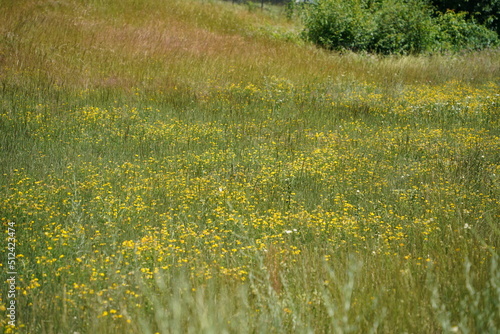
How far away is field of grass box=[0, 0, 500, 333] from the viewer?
2.70 meters

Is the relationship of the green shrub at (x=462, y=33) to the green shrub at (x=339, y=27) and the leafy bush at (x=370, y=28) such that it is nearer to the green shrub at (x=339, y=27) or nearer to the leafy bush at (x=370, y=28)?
the leafy bush at (x=370, y=28)

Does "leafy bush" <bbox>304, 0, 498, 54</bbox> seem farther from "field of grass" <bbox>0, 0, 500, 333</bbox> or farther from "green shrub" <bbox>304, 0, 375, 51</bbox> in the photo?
"field of grass" <bbox>0, 0, 500, 333</bbox>

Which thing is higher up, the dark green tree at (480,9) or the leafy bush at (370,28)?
the dark green tree at (480,9)

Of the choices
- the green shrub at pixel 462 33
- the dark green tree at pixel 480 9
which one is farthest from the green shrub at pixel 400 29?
the dark green tree at pixel 480 9

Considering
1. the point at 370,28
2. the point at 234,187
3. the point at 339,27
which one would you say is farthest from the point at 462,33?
the point at 234,187

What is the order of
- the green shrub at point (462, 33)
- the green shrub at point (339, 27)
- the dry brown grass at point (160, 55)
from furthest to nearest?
the green shrub at point (462, 33), the green shrub at point (339, 27), the dry brown grass at point (160, 55)

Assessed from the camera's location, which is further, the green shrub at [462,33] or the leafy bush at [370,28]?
the green shrub at [462,33]

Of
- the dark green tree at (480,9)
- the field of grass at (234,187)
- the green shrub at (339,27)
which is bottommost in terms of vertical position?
the field of grass at (234,187)

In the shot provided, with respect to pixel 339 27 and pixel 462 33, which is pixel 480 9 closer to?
pixel 462 33

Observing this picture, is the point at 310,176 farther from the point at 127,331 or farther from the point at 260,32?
the point at 260,32

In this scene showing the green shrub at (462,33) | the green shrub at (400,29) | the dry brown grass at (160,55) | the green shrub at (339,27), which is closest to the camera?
the dry brown grass at (160,55)

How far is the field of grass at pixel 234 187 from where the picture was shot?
8.86 feet

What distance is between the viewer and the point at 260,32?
53.8ft

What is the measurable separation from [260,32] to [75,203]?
44.1ft
